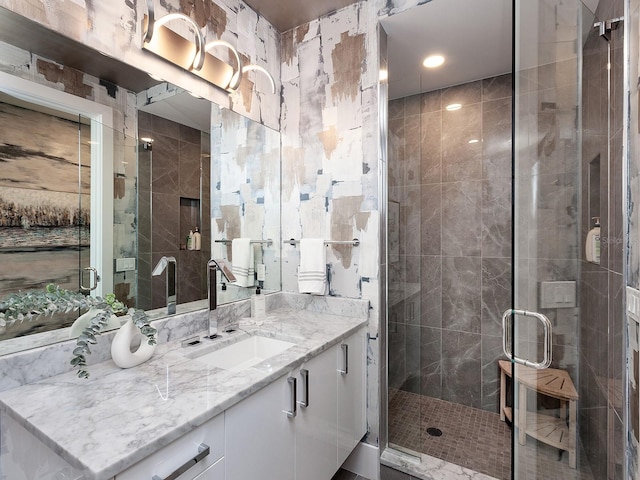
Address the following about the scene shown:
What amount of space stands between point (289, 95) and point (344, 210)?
0.88 m

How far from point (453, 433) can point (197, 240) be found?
80.5 inches

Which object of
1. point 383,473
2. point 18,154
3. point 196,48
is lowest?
point 383,473

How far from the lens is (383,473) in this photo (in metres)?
1.71

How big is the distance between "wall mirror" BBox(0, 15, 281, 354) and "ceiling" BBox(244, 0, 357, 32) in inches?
26.3

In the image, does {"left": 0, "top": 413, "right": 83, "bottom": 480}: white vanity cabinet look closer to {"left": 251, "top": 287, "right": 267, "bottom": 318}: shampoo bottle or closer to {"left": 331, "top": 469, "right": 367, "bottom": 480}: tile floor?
{"left": 251, "top": 287, "right": 267, "bottom": 318}: shampoo bottle

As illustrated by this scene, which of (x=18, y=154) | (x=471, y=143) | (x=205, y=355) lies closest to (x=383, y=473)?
(x=205, y=355)

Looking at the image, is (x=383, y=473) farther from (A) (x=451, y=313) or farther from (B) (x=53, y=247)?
(B) (x=53, y=247)

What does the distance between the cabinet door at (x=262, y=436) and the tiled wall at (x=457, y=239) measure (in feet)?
3.91

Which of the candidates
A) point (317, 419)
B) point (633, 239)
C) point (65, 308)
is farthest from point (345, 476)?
point (633, 239)

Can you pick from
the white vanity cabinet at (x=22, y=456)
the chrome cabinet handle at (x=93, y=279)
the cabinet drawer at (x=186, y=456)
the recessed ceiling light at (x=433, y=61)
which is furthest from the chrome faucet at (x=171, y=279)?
the recessed ceiling light at (x=433, y=61)

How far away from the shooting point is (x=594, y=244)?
1034 millimetres

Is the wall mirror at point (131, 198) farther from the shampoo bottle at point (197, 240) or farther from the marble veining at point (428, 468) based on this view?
the marble veining at point (428, 468)

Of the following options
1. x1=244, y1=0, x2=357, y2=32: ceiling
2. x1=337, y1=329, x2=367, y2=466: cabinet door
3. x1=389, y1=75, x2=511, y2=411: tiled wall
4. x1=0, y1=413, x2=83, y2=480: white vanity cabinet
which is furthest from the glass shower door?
x1=0, y1=413, x2=83, y2=480: white vanity cabinet

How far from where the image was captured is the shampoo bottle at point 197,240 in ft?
4.97
